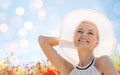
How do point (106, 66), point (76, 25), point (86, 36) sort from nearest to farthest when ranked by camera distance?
1. point (106, 66)
2. point (86, 36)
3. point (76, 25)

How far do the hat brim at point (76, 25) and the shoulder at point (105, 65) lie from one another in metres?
A: 0.17

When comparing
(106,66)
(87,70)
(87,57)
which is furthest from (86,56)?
(106,66)

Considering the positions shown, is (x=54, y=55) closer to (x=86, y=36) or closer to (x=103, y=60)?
(x=86, y=36)

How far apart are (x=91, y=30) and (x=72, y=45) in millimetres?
288

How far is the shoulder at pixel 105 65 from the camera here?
95.6 inches

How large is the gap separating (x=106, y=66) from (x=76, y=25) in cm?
47

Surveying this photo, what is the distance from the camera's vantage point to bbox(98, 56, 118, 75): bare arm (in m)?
2.43

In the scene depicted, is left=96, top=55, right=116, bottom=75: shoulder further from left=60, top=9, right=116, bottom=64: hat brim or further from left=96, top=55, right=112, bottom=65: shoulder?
left=60, top=9, right=116, bottom=64: hat brim

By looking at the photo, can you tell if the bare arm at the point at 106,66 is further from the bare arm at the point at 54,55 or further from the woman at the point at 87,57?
the bare arm at the point at 54,55

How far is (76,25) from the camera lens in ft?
9.03

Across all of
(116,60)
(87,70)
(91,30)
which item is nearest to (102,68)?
(87,70)

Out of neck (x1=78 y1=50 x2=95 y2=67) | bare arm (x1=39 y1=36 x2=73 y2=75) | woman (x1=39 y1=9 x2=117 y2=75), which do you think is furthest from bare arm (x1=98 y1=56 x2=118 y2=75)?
bare arm (x1=39 y1=36 x2=73 y2=75)

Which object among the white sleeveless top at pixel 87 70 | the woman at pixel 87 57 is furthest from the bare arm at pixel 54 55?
the white sleeveless top at pixel 87 70

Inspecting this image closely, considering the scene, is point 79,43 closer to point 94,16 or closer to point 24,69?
point 94,16
